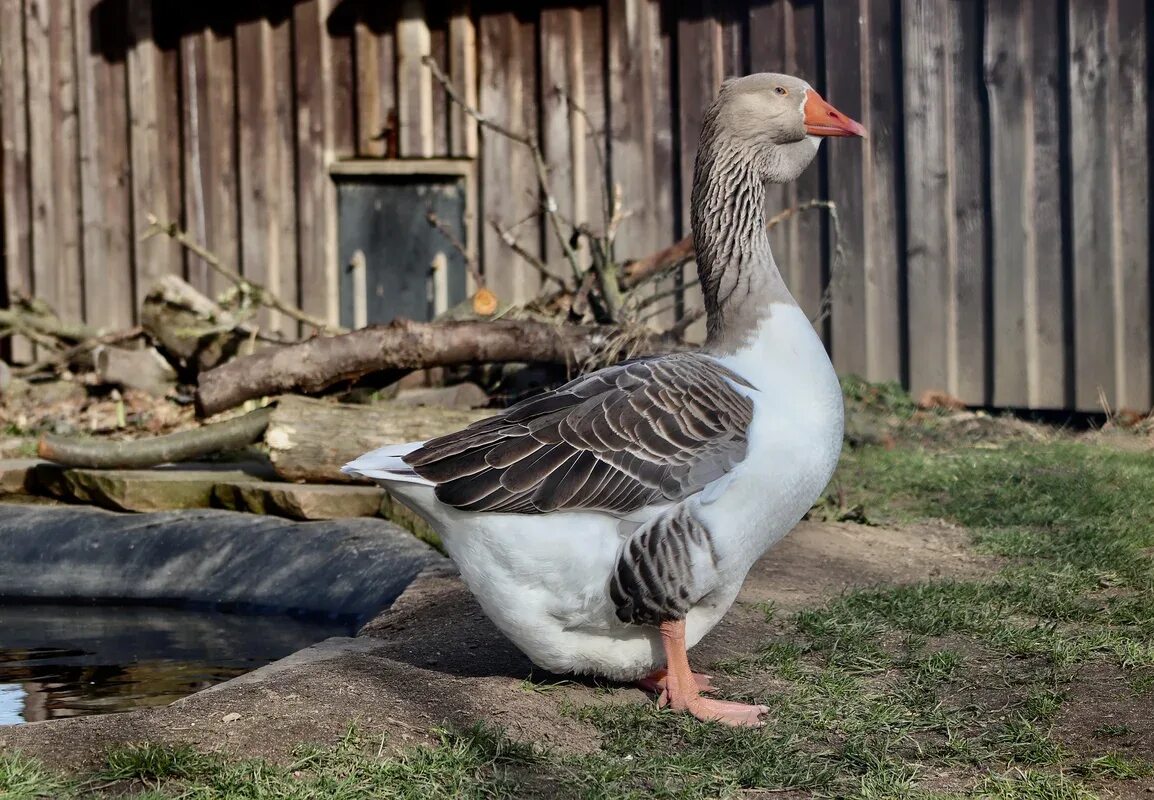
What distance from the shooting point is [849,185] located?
8.77 metres

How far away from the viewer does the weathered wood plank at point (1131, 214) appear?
25.4 ft

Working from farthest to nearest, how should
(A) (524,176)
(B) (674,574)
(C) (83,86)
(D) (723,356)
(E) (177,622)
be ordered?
(C) (83,86) < (A) (524,176) < (E) (177,622) < (D) (723,356) < (B) (674,574)

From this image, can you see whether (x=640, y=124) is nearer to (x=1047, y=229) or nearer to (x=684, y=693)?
(x=1047, y=229)

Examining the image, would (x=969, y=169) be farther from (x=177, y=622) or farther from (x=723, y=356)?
(x=177, y=622)

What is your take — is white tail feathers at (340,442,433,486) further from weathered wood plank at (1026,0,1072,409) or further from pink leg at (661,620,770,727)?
weathered wood plank at (1026,0,1072,409)

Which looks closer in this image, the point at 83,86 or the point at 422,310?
the point at 422,310

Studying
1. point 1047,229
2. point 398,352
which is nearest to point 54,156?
point 398,352

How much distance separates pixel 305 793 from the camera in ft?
9.87

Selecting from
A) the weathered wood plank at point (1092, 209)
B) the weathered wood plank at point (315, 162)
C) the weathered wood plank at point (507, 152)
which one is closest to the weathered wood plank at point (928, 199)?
the weathered wood plank at point (1092, 209)

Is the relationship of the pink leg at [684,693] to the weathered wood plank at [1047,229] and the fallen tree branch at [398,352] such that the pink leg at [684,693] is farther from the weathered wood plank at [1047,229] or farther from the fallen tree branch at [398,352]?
the weathered wood plank at [1047,229]

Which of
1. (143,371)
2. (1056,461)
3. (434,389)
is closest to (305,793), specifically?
(1056,461)

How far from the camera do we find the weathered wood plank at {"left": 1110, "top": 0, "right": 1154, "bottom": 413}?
7.73 meters

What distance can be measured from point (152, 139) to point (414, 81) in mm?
2647

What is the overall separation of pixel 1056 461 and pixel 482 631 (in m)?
3.84
